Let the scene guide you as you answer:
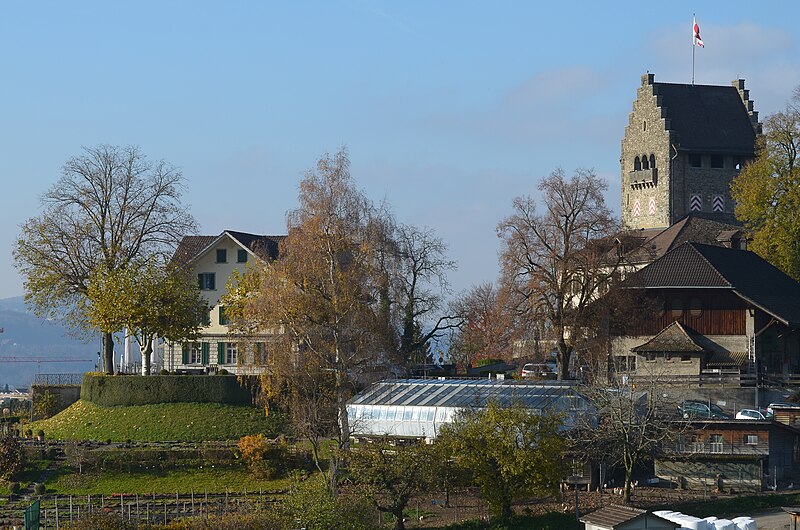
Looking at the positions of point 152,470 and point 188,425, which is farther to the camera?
point 188,425

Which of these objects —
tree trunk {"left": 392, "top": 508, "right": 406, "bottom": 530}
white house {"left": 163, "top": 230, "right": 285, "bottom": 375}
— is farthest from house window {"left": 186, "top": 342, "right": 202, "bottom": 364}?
tree trunk {"left": 392, "top": 508, "right": 406, "bottom": 530}

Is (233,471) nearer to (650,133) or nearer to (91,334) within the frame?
(91,334)

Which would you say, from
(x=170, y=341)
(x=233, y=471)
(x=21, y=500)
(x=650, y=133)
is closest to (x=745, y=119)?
(x=650, y=133)

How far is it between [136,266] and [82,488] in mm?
18582

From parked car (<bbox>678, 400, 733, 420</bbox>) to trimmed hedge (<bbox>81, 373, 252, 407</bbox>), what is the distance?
22.3 metres

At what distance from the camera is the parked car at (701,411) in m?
58.2

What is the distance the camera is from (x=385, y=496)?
46812mm

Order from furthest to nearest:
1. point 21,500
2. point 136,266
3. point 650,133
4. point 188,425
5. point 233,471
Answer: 1. point 650,133
2. point 136,266
3. point 188,425
4. point 233,471
5. point 21,500

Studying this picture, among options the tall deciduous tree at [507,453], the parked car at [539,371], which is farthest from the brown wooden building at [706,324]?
the tall deciduous tree at [507,453]

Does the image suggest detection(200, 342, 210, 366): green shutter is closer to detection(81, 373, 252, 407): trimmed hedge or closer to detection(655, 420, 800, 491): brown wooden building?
detection(81, 373, 252, 407): trimmed hedge

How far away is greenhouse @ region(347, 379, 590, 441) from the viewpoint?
5594 centimetres

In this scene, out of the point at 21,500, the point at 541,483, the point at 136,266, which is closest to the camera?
the point at 541,483

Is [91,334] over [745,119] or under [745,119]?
under

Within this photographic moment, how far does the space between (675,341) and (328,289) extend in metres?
24.6
